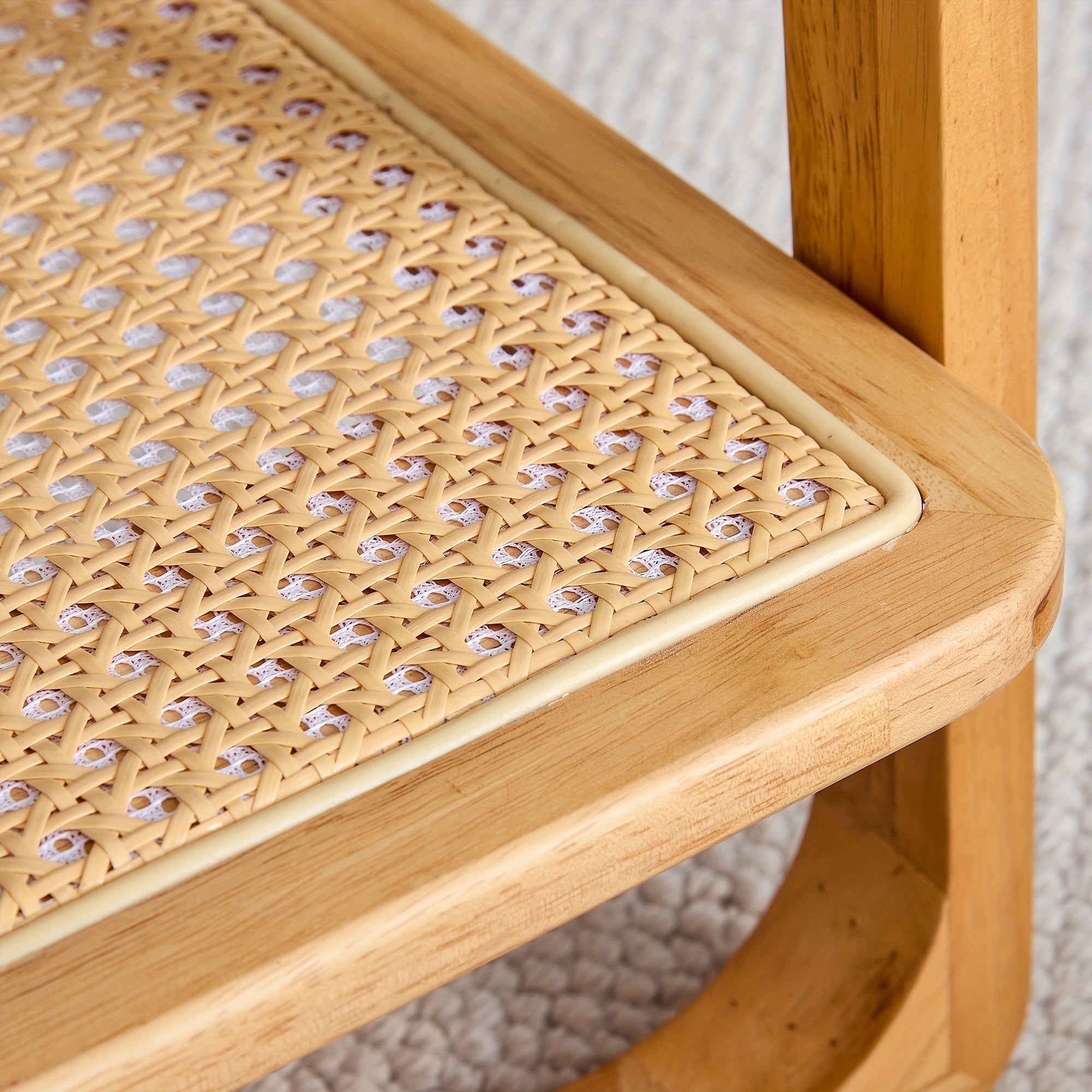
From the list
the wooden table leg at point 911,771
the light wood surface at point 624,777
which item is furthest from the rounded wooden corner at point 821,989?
the light wood surface at point 624,777

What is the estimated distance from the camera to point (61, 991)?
0.31 meters

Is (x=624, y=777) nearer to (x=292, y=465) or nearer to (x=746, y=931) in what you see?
(x=292, y=465)

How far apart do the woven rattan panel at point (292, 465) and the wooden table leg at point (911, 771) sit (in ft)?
0.30

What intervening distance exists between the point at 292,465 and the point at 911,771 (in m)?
0.29

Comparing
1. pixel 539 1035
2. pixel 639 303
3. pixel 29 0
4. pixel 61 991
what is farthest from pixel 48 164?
pixel 539 1035

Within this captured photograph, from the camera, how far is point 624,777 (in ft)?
1.11

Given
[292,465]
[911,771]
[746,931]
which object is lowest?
[746,931]

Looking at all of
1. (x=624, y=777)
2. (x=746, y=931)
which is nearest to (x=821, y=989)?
(x=746, y=931)

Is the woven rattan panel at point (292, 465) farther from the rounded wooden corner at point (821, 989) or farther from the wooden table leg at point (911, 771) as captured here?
the rounded wooden corner at point (821, 989)

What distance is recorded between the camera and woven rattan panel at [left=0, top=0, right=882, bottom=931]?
1.17 feet

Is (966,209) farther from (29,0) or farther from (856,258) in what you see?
(29,0)

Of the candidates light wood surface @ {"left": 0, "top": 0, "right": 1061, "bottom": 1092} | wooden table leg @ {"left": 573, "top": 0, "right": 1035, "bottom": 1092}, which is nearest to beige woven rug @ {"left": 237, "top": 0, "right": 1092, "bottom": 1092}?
wooden table leg @ {"left": 573, "top": 0, "right": 1035, "bottom": 1092}

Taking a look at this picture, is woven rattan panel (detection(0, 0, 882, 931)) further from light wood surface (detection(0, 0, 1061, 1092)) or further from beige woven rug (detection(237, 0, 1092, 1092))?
beige woven rug (detection(237, 0, 1092, 1092))

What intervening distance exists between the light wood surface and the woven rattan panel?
0.06 feet
